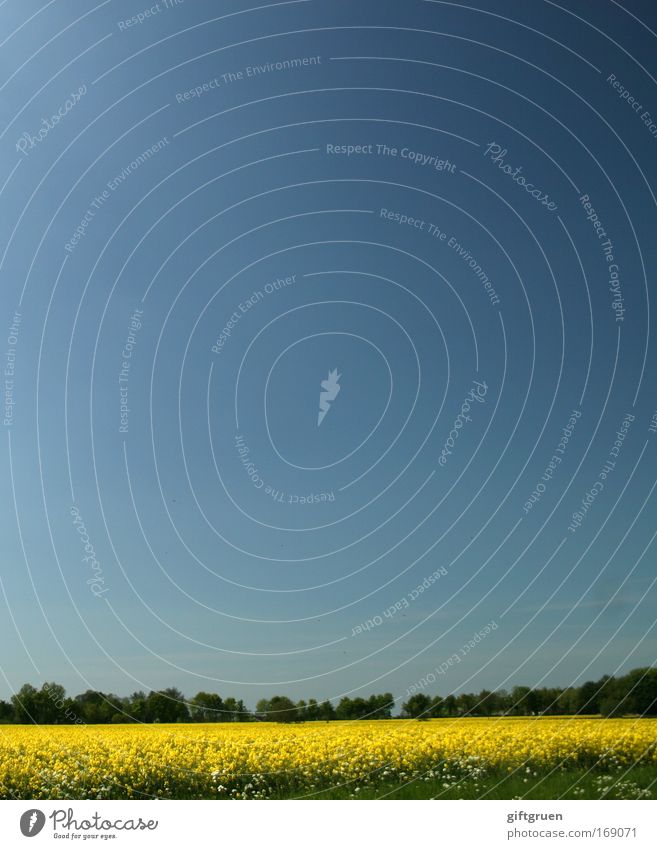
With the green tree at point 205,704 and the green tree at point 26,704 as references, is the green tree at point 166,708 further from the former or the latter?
the green tree at point 26,704

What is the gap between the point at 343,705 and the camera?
43.7 ft

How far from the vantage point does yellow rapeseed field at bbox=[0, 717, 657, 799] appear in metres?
10.9

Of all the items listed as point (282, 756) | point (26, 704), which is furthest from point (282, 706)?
point (26, 704)

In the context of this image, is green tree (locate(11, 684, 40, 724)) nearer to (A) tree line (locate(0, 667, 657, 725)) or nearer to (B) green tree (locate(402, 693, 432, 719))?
(A) tree line (locate(0, 667, 657, 725))

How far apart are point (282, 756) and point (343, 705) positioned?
185 cm

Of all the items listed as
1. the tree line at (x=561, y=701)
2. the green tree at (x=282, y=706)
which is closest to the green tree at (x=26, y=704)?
the green tree at (x=282, y=706)

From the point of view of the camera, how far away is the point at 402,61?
37.7ft

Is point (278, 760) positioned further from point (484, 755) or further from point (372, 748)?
point (484, 755)

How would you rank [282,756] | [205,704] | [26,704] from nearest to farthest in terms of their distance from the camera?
[282,756] < [205,704] < [26,704]

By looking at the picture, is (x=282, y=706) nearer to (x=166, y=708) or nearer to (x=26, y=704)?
(x=166, y=708)

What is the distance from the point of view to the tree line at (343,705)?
12359 millimetres

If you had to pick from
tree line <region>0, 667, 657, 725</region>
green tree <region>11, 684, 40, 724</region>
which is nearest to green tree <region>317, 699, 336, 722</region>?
tree line <region>0, 667, 657, 725</region>

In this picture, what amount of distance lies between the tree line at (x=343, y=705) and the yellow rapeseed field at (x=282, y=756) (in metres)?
0.30
